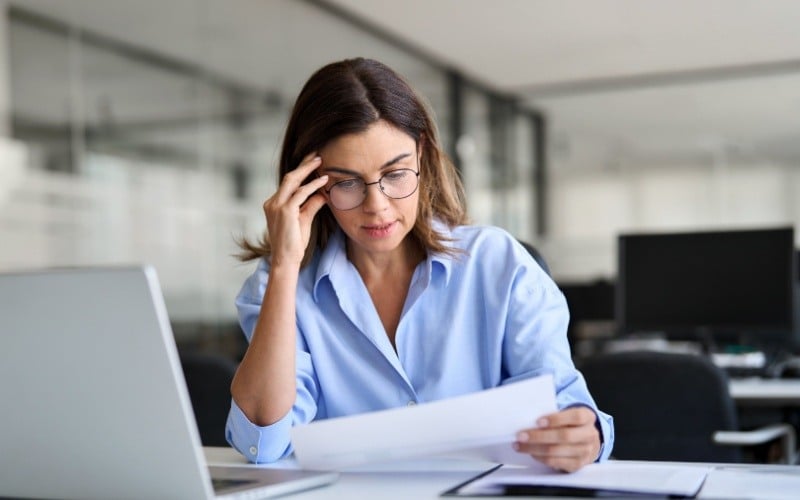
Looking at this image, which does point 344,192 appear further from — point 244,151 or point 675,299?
point 244,151

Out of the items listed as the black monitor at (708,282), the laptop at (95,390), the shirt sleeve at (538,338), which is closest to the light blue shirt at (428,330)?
the shirt sleeve at (538,338)

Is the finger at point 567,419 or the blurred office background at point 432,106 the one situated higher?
the blurred office background at point 432,106

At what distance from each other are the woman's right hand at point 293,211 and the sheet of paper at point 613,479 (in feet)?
1.52

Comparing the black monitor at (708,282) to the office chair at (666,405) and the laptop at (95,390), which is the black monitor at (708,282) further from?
the laptop at (95,390)

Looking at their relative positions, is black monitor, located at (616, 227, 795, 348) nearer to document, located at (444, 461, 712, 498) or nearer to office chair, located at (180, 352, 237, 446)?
office chair, located at (180, 352, 237, 446)

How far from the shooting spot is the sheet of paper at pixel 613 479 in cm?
111

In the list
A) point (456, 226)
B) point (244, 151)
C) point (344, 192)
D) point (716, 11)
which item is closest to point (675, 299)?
point (456, 226)

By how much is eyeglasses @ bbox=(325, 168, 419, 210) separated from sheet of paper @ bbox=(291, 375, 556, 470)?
0.47 m

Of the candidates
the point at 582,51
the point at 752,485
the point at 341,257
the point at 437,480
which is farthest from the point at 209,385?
the point at 582,51

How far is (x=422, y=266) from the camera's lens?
1652 mm

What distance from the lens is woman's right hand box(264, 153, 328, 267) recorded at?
1.50 meters

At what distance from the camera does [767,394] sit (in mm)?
2900

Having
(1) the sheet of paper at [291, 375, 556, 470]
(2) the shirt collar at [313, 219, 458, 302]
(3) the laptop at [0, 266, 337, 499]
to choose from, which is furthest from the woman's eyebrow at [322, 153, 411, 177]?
(3) the laptop at [0, 266, 337, 499]

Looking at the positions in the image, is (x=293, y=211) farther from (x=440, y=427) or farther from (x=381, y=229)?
(x=440, y=427)
